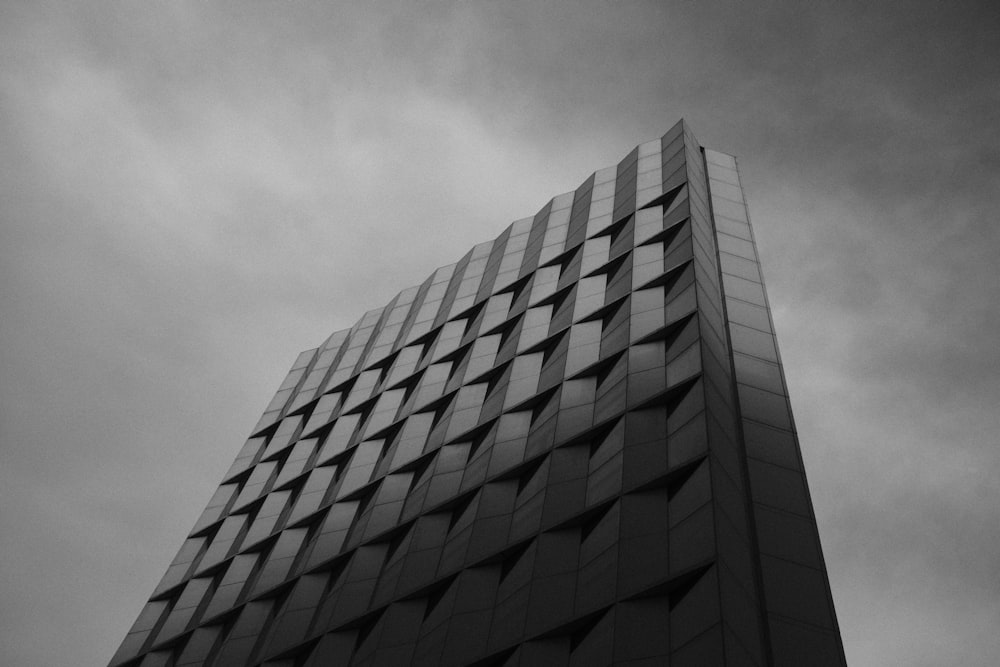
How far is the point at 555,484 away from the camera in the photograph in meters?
29.3

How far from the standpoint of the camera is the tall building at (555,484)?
75.0 feet

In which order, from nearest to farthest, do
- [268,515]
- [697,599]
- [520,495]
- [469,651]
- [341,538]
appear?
[697,599]
[469,651]
[520,495]
[341,538]
[268,515]

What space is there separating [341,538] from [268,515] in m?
9.74

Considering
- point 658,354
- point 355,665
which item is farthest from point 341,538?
point 658,354

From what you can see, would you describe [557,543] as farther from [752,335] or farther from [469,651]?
[752,335]

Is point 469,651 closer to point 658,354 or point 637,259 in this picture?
point 658,354

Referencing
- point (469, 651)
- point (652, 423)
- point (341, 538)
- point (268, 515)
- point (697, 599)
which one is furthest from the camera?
point (268, 515)

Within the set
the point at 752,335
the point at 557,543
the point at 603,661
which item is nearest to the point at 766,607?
the point at 603,661

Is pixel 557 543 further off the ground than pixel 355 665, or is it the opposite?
pixel 557 543

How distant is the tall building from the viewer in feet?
75.0

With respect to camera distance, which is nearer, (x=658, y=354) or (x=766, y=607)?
(x=766, y=607)

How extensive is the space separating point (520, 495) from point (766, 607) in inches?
412

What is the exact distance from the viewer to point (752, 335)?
32906 millimetres

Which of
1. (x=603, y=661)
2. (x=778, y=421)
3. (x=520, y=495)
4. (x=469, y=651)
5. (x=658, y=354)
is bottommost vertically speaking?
(x=603, y=661)
